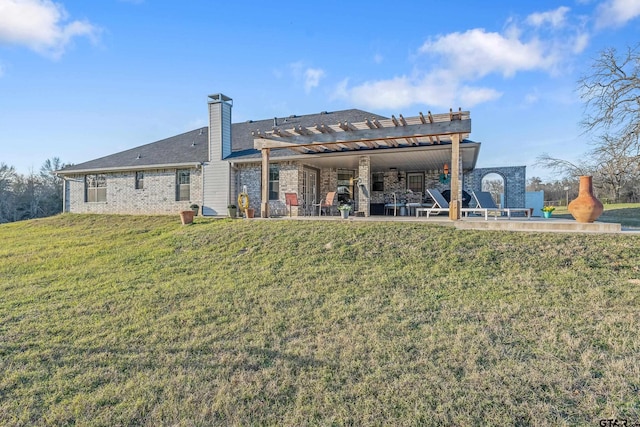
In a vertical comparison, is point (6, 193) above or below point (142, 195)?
above

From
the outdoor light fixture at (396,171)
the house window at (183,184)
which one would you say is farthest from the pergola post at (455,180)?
the house window at (183,184)

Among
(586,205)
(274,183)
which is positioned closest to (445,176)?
(586,205)

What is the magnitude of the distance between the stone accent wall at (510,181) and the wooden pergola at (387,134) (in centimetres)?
579

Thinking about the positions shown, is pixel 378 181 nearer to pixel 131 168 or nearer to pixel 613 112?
pixel 613 112

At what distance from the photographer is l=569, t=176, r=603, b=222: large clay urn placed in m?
6.52

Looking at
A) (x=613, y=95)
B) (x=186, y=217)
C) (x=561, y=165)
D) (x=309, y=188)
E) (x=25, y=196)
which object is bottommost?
(x=186, y=217)

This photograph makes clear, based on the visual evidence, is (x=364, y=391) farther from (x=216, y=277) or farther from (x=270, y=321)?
(x=216, y=277)

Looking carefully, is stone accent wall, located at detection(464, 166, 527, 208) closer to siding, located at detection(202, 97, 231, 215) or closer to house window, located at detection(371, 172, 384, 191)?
house window, located at detection(371, 172, 384, 191)

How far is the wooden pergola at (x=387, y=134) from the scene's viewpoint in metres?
7.59

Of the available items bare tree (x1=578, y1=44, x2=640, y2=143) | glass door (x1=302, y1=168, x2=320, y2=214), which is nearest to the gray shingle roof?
glass door (x1=302, y1=168, x2=320, y2=214)

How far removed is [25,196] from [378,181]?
3848cm

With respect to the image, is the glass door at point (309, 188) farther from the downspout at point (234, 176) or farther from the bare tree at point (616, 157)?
the bare tree at point (616, 157)

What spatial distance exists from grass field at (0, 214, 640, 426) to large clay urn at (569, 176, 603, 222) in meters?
0.59

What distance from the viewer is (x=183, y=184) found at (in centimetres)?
1430
